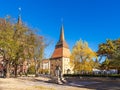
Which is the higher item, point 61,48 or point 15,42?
point 61,48

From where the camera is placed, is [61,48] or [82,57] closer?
[82,57]

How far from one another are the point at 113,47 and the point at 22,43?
26733 millimetres

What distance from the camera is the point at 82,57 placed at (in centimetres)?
6153

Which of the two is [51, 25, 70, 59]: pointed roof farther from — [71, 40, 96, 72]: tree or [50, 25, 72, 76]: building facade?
[71, 40, 96, 72]: tree

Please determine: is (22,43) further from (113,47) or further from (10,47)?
(113,47)

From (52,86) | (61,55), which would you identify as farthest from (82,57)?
(61,55)

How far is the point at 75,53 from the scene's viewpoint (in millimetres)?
62062

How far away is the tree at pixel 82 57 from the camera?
6031 cm

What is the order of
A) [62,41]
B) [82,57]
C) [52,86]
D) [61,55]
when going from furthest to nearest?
[62,41]
[61,55]
[82,57]
[52,86]

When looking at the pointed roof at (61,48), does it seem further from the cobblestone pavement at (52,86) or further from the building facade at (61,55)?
the cobblestone pavement at (52,86)

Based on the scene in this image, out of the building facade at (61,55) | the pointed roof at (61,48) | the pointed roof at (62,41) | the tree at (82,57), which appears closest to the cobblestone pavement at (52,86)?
the tree at (82,57)

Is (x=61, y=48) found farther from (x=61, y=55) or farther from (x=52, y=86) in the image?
(x=52, y=86)

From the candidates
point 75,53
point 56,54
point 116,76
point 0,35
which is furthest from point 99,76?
point 56,54

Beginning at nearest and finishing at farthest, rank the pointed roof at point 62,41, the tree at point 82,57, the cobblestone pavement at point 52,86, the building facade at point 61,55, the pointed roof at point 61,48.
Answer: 1. the cobblestone pavement at point 52,86
2. the tree at point 82,57
3. the building facade at point 61,55
4. the pointed roof at point 61,48
5. the pointed roof at point 62,41
